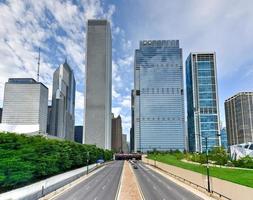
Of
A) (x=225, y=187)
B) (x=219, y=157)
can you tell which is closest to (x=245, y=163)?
(x=219, y=157)

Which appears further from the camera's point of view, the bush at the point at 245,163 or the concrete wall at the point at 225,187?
the bush at the point at 245,163

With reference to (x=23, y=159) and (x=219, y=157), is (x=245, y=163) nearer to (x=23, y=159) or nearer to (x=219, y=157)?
(x=219, y=157)

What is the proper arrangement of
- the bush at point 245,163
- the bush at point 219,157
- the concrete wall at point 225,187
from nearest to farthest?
1. the concrete wall at point 225,187
2. the bush at point 245,163
3. the bush at point 219,157

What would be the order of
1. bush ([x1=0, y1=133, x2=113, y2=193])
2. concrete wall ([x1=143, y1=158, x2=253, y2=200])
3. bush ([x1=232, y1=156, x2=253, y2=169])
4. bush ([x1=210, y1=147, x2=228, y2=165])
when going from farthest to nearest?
bush ([x1=210, y1=147, x2=228, y2=165]), bush ([x1=232, y1=156, x2=253, y2=169]), bush ([x1=0, y1=133, x2=113, y2=193]), concrete wall ([x1=143, y1=158, x2=253, y2=200])

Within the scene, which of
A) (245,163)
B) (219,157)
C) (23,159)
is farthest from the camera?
(219,157)

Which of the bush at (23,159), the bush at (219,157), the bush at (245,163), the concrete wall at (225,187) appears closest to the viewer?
the concrete wall at (225,187)

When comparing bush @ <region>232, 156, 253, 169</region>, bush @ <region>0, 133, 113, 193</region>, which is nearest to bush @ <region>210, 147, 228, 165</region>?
bush @ <region>232, 156, 253, 169</region>

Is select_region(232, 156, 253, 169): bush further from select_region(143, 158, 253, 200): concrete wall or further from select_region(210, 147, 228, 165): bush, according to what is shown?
select_region(143, 158, 253, 200): concrete wall

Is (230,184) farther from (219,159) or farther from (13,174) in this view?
(219,159)

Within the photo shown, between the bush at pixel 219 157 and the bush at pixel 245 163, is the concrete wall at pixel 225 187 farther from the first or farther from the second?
the bush at pixel 219 157

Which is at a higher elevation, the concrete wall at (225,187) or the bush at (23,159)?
the bush at (23,159)

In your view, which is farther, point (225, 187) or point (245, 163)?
point (245, 163)

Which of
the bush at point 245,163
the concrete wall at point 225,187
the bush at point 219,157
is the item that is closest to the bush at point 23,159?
the concrete wall at point 225,187

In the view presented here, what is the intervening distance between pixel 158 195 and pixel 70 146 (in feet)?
166
